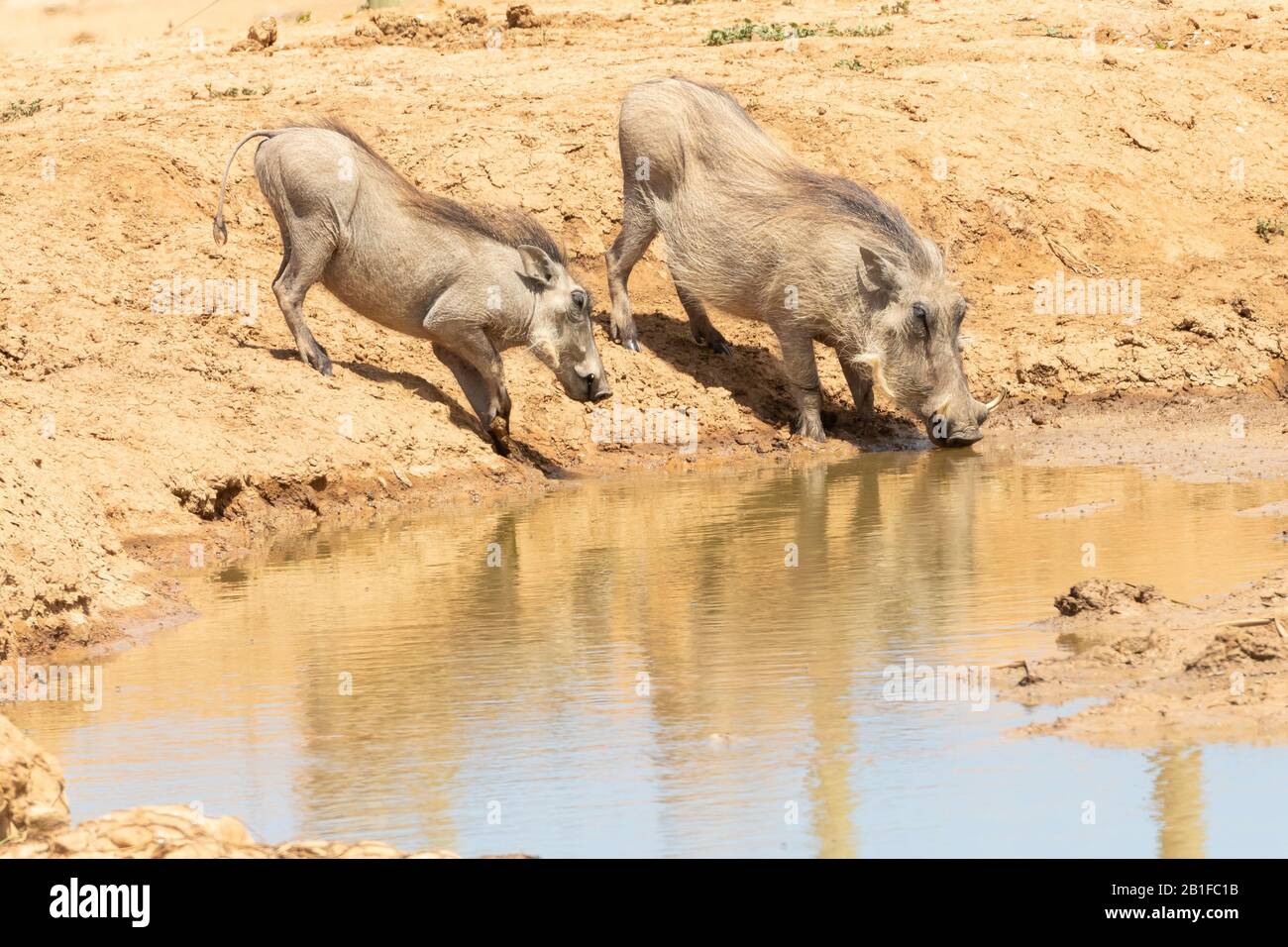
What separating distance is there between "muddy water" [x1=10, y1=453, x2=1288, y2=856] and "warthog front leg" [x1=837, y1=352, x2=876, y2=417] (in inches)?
64.1

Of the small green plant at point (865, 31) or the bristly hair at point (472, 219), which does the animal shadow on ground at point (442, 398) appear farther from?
the small green plant at point (865, 31)

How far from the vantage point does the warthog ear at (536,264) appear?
433 inches

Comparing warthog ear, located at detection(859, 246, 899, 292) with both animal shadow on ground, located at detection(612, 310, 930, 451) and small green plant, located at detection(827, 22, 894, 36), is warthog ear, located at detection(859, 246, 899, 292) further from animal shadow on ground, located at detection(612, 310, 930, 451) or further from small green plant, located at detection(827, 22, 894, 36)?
small green plant, located at detection(827, 22, 894, 36)

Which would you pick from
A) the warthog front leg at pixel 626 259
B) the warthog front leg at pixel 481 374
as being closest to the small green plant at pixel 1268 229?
the warthog front leg at pixel 626 259

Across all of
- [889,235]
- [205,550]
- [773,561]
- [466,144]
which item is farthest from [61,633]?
[466,144]

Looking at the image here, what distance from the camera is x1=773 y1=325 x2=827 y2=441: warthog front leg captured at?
1188cm

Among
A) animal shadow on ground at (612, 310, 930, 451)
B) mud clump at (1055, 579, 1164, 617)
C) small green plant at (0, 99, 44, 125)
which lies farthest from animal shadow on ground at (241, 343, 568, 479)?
small green plant at (0, 99, 44, 125)

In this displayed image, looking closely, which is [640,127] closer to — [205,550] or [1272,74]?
[205,550]

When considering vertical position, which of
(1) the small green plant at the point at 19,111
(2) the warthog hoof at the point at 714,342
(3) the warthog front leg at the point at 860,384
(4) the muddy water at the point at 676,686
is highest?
(1) the small green plant at the point at 19,111

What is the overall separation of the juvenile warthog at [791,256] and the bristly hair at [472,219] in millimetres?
1255

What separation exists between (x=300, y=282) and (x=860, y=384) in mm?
3482

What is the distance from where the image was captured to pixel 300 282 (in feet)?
35.9

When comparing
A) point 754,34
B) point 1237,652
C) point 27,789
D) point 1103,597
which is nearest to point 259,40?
point 754,34

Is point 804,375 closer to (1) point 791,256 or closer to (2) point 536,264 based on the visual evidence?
(1) point 791,256
